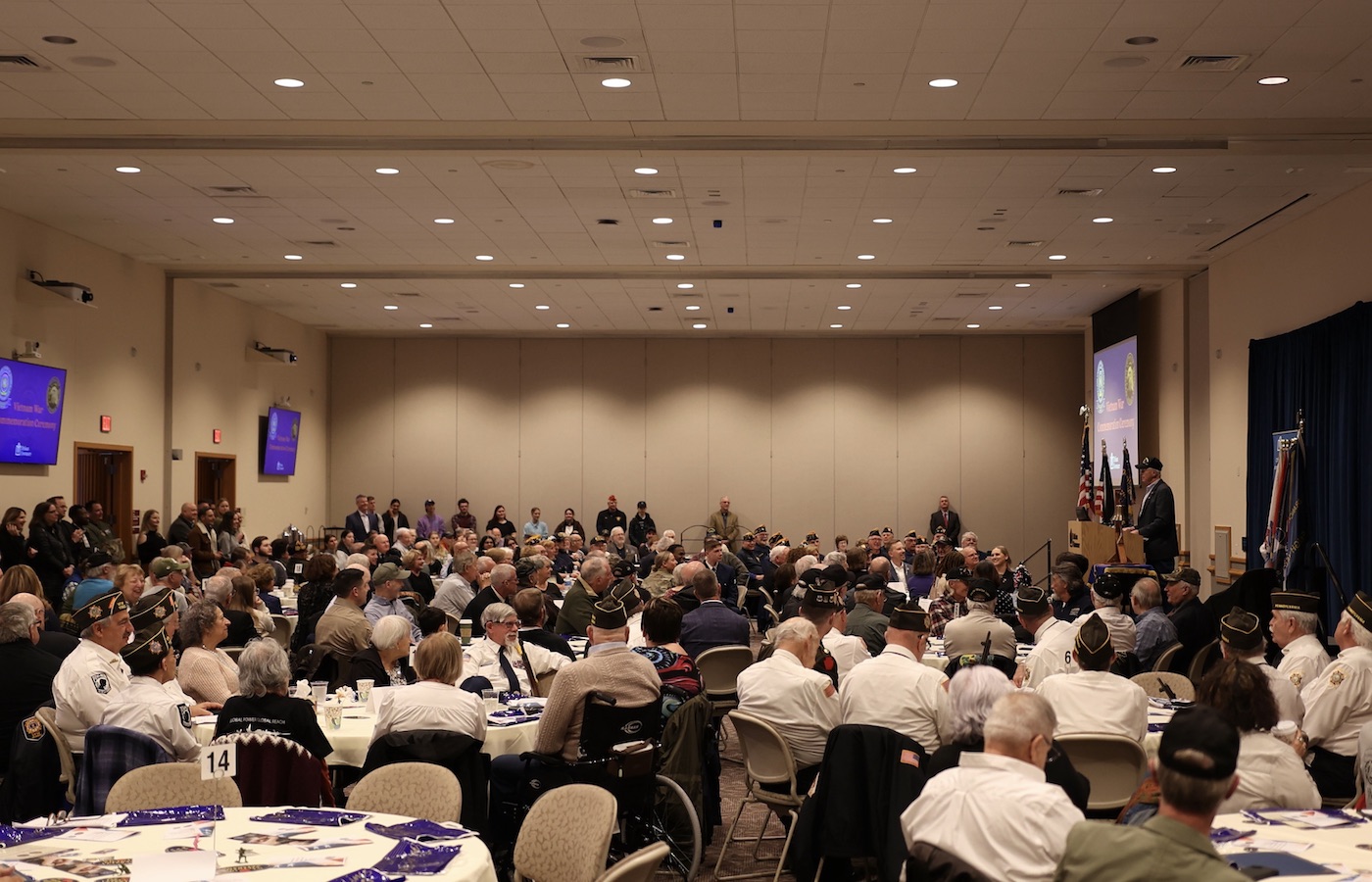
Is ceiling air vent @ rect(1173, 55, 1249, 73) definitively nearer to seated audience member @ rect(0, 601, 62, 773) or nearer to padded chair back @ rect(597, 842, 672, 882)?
padded chair back @ rect(597, 842, 672, 882)

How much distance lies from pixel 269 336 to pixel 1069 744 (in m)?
19.2

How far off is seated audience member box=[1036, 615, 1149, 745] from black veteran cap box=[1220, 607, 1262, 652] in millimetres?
843

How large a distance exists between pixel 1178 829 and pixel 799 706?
334 centimetres

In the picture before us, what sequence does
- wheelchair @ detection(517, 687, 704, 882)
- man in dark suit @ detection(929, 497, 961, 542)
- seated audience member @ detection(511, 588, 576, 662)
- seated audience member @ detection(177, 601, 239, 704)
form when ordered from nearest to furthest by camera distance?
wheelchair @ detection(517, 687, 704, 882) < seated audience member @ detection(177, 601, 239, 704) < seated audience member @ detection(511, 588, 576, 662) < man in dark suit @ detection(929, 497, 961, 542)

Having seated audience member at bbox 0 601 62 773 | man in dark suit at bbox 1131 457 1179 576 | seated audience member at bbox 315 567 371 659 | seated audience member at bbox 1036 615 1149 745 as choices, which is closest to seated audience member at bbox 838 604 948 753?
seated audience member at bbox 1036 615 1149 745

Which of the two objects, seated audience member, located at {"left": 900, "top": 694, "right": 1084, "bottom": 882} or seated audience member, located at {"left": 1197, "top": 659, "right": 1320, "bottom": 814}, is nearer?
seated audience member, located at {"left": 900, "top": 694, "right": 1084, "bottom": 882}

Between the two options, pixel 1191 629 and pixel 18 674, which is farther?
pixel 1191 629

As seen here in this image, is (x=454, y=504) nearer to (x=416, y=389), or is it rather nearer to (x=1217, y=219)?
(x=416, y=389)

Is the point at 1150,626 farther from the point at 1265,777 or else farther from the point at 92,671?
the point at 92,671

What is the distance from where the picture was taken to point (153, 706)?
5055 mm

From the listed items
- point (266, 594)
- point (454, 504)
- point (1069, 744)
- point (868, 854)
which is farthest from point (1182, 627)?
point (454, 504)

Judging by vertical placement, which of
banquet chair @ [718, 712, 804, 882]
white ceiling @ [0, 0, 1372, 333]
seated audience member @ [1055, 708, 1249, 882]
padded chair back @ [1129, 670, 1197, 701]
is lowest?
banquet chair @ [718, 712, 804, 882]

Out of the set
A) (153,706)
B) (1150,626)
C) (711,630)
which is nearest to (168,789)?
(153,706)

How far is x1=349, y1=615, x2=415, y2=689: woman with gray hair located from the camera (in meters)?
6.92
